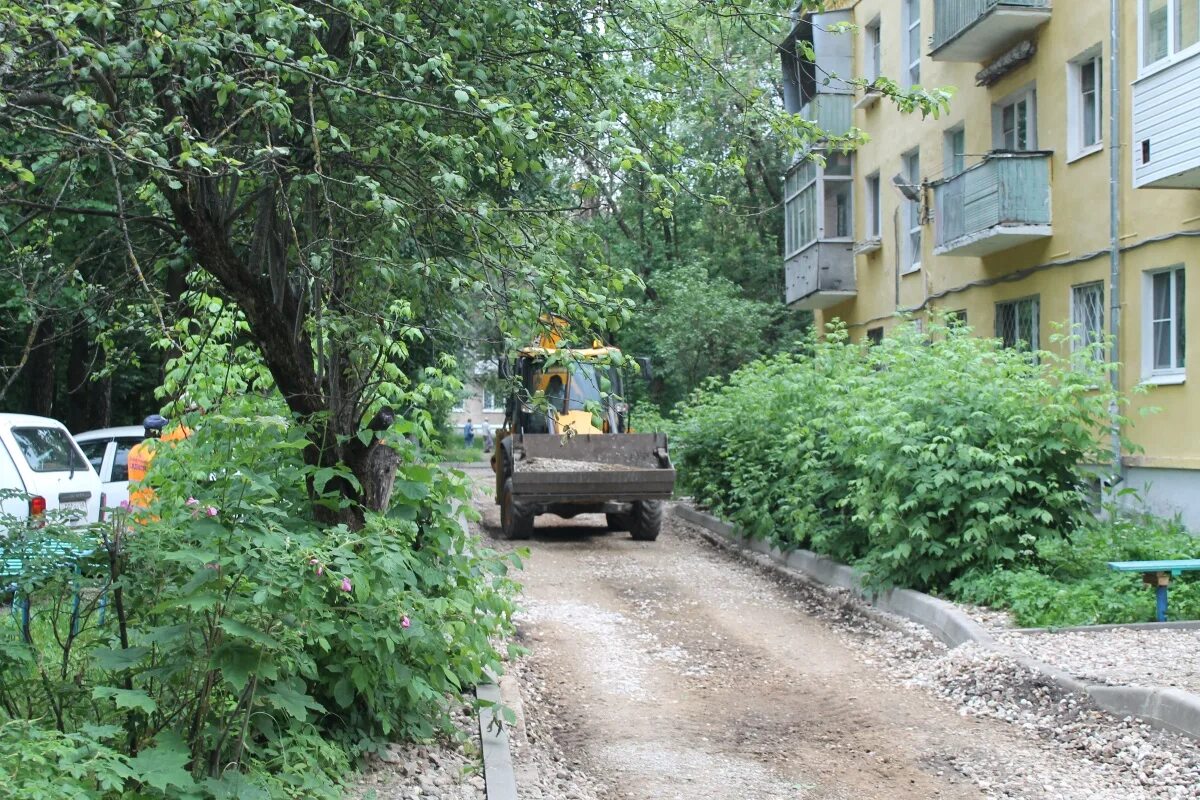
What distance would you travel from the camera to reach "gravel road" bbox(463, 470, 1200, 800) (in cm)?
589

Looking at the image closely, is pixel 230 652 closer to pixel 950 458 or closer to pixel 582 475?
pixel 950 458

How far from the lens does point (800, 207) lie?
86.8 feet

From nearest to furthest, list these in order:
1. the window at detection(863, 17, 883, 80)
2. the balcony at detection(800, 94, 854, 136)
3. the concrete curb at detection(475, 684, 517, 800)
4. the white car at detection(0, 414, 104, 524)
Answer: the concrete curb at detection(475, 684, 517, 800) → the white car at detection(0, 414, 104, 524) → the window at detection(863, 17, 883, 80) → the balcony at detection(800, 94, 854, 136)

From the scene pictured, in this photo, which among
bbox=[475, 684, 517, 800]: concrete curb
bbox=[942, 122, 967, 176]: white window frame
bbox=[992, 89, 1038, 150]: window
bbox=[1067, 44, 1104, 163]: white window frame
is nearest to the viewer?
bbox=[475, 684, 517, 800]: concrete curb

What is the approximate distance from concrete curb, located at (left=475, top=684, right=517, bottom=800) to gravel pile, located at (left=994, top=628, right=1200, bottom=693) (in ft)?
11.9

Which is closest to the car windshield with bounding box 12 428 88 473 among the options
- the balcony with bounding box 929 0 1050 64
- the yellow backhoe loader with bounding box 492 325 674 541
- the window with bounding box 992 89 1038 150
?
the yellow backhoe loader with bounding box 492 325 674 541

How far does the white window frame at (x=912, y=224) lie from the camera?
2244 cm

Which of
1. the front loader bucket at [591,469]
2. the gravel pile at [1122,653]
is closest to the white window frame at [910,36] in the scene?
the front loader bucket at [591,469]

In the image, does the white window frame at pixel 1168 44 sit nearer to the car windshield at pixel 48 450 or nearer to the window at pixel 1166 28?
the window at pixel 1166 28

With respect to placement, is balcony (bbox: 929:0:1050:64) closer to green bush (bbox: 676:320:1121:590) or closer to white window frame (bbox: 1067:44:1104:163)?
white window frame (bbox: 1067:44:1104:163)

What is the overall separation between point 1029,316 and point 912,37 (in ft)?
22.4

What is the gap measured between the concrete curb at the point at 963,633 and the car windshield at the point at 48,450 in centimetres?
735

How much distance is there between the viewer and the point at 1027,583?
929 cm

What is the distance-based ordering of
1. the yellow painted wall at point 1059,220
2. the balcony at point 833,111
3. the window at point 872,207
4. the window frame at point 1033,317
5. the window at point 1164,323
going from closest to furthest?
the yellow painted wall at point 1059,220, the window at point 1164,323, the window frame at point 1033,317, the balcony at point 833,111, the window at point 872,207
